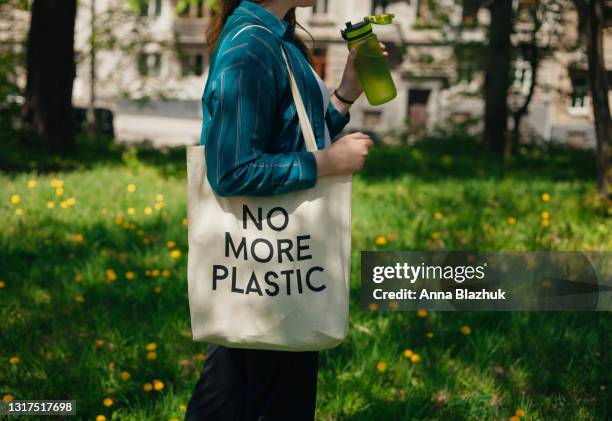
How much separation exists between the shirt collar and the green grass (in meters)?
1.63

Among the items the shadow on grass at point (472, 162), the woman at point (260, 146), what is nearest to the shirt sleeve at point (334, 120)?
the woman at point (260, 146)

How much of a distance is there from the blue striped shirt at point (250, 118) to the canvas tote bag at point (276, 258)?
0.03m

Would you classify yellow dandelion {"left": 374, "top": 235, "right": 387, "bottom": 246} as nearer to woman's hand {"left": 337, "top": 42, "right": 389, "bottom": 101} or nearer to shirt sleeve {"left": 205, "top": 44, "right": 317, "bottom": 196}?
woman's hand {"left": 337, "top": 42, "right": 389, "bottom": 101}

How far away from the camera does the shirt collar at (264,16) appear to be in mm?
1833

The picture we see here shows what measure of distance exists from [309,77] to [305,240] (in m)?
0.43

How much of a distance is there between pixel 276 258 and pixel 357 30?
76 centimetres

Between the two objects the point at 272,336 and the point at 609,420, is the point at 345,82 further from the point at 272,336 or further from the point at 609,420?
the point at 609,420

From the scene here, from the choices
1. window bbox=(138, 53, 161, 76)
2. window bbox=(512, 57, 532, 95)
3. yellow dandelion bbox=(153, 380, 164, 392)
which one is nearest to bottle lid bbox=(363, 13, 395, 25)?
yellow dandelion bbox=(153, 380, 164, 392)

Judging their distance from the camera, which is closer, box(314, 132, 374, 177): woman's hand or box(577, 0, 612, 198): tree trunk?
box(314, 132, 374, 177): woman's hand

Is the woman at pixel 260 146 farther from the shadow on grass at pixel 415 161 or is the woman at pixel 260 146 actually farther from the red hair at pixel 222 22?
the shadow on grass at pixel 415 161

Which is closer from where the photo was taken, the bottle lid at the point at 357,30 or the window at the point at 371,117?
the bottle lid at the point at 357,30

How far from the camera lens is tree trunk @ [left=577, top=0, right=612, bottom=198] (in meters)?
6.14

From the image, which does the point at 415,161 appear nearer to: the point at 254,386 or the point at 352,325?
the point at 352,325

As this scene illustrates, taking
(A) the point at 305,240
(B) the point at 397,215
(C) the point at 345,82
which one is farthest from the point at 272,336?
(B) the point at 397,215
